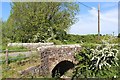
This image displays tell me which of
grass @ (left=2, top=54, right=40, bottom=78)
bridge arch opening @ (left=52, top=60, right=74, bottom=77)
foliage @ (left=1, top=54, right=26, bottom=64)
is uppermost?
foliage @ (left=1, top=54, right=26, bottom=64)

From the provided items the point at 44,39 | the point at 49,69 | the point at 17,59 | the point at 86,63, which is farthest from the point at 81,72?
the point at 44,39

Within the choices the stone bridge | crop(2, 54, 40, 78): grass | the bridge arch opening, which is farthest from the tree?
crop(2, 54, 40, 78): grass

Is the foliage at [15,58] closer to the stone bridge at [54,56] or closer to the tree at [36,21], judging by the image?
the stone bridge at [54,56]

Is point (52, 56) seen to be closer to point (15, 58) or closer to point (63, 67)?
point (15, 58)

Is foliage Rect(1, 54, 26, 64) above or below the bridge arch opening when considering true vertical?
above

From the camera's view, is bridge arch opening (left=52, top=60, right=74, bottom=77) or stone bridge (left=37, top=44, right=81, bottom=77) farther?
bridge arch opening (left=52, top=60, right=74, bottom=77)

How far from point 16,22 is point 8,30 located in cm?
89

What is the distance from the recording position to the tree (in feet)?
68.8

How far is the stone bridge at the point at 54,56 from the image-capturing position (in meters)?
11.2

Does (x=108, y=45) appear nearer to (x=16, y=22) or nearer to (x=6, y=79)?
(x=6, y=79)

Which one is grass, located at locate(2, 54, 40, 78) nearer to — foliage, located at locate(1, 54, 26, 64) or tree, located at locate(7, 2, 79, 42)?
foliage, located at locate(1, 54, 26, 64)

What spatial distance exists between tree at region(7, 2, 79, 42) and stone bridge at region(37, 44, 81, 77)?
8075 millimetres

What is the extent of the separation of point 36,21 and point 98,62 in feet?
34.1

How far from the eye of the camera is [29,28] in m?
21.5
